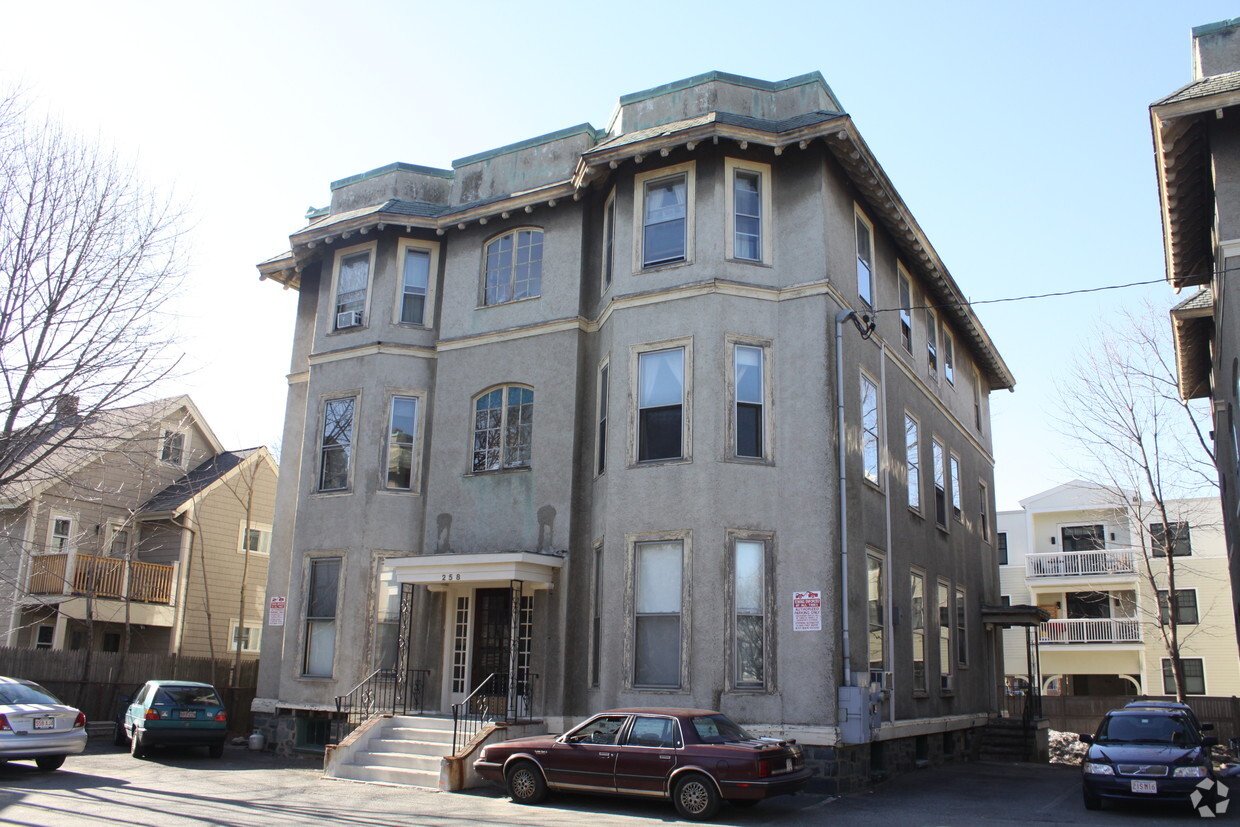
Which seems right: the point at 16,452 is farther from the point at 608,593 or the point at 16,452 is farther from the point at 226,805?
the point at 608,593

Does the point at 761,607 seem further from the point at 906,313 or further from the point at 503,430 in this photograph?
the point at 906,313

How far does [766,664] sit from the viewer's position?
603 inches

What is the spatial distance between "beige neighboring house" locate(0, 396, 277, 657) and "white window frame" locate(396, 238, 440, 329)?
962 cm

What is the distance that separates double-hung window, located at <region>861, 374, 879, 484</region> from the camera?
18.0 m

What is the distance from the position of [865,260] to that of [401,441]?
975cm

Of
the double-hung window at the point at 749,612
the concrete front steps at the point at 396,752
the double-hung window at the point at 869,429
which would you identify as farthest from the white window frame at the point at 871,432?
the concrete front steps at the point at 396,752

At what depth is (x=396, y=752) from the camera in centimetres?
1628

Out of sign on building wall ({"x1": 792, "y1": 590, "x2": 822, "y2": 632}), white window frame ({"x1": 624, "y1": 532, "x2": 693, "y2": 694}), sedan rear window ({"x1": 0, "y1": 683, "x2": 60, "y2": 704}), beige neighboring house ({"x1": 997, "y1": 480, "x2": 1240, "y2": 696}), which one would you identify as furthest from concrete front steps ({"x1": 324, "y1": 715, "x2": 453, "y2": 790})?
beige neighboring house ({"x1": 997, "y1": 480, "x2": 1240, "y2": 696})

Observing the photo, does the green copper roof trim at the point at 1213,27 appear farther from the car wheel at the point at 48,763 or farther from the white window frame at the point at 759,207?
the car wheel at the point at 48,763

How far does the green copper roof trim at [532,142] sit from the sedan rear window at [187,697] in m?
11.7

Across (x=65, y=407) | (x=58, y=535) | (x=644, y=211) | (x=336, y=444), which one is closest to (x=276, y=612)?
(x=336, y=444)

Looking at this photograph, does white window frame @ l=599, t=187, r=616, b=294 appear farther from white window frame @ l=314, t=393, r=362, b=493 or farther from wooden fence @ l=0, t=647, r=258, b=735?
wooden fence @ l=0, t=647, r=258, b=735

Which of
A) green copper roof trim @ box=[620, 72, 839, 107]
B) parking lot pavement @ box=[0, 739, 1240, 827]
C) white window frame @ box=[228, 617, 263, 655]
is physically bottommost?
parking lot pavement @ box=[0, 739, 1240, 827]

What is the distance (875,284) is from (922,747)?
908 cm
